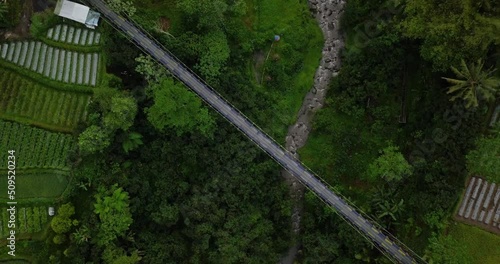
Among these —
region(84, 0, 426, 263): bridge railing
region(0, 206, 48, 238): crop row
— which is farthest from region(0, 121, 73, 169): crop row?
region(84, 0, 426, 263): bridge railing

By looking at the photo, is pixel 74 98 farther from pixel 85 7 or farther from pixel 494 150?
pixel 494 150

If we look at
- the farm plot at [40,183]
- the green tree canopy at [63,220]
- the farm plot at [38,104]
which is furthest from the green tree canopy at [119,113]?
the green tree canopy at [63,220]

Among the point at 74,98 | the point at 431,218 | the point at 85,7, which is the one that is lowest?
the point at 74,98

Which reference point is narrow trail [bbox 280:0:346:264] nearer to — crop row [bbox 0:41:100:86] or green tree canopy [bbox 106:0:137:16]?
green tree canopy [bbox 106:0:137:16]

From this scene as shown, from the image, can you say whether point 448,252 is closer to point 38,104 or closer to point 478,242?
point 478,242

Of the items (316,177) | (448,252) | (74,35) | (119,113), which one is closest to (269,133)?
(316,177)

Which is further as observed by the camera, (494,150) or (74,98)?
(74,98)

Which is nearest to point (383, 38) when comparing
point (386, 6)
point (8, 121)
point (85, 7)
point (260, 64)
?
point (386, 6)
